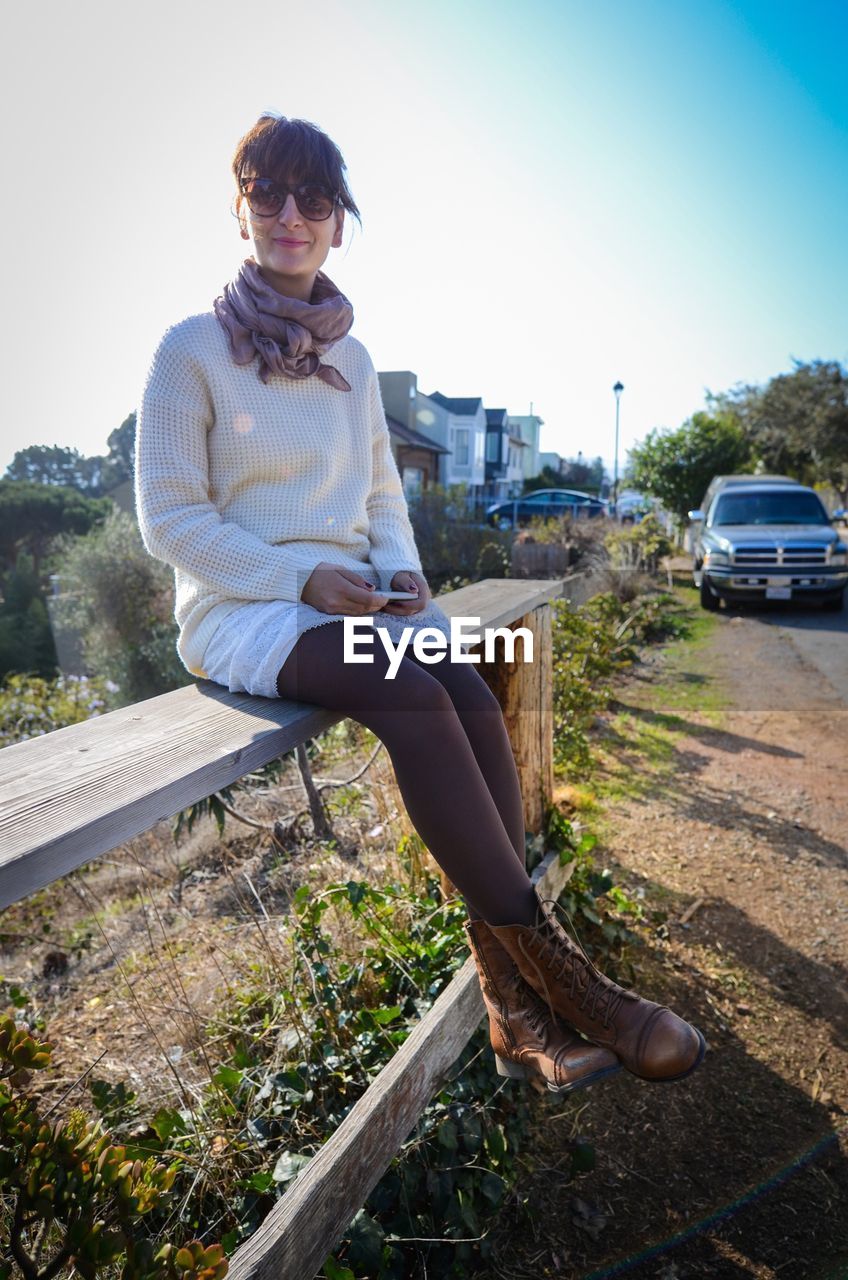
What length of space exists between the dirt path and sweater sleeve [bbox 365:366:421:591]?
1527 mm

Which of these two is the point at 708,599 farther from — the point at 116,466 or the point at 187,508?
the point at 187,508

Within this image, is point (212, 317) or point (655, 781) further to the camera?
point (655, 781)

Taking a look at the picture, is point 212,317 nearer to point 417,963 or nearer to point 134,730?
point 134,730

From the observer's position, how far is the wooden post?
2.88 metres

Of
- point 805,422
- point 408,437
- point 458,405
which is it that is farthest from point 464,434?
point 805,422

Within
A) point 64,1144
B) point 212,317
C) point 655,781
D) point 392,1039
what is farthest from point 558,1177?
point 655,781

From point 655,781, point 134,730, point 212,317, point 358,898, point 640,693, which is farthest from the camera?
point 640,693

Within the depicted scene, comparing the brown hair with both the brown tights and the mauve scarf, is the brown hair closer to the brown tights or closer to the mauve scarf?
the mauve scarf

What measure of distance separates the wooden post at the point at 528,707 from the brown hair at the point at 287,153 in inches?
58.6

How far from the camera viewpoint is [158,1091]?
197cm

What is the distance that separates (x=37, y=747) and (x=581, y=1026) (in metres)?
1.11

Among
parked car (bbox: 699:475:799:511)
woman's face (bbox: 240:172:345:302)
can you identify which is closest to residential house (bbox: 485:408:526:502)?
parked car (bbox: 699:475:799:511)

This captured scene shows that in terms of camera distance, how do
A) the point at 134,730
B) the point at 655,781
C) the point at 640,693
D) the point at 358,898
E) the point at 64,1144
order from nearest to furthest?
the point at 64,1144, the point at 134,730, the point at 358,898, the point at 655,781, the point at 640,693

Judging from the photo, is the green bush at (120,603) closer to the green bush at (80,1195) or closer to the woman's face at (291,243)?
the woman's face at (291,243)
